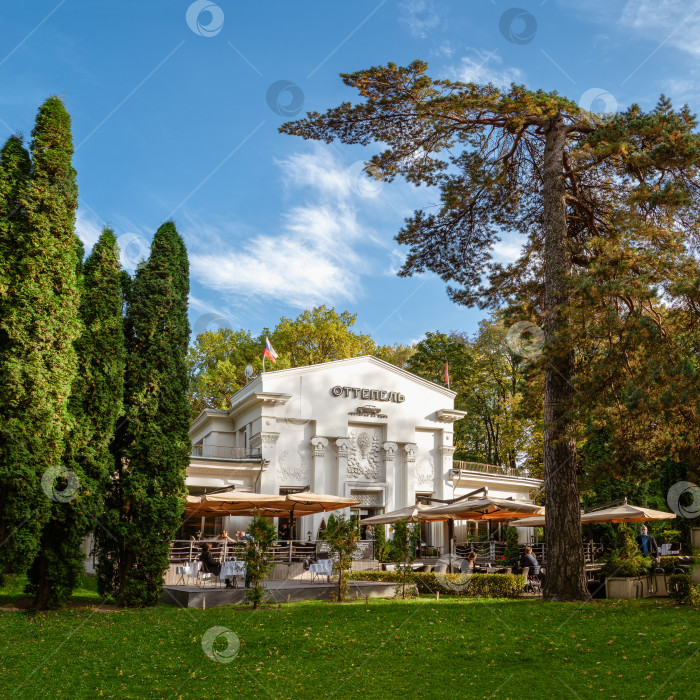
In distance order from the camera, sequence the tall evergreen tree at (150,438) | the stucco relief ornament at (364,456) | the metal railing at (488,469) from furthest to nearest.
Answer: the metal railing at (488,469)
the stucco relief ornament at (364,456)
the tall evergreen tree at (150,438)

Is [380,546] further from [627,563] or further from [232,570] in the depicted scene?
[627,563]

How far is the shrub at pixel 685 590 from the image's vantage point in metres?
13.0

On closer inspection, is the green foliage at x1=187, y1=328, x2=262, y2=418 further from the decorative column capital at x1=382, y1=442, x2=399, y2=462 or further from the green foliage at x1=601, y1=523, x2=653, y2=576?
the green foliage at x1=601, y1=523, x2=653, y2=576

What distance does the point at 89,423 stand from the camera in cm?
1470

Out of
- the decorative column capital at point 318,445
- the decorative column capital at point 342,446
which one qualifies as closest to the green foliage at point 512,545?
the decorative column capital at point 342,446

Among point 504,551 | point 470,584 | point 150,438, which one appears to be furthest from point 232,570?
point 504,551

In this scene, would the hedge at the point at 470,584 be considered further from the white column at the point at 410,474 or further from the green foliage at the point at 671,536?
the white column at the point at 410,474

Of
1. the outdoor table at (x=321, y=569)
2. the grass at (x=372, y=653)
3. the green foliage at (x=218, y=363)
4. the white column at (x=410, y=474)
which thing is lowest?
the grass at (x=372, y=653)

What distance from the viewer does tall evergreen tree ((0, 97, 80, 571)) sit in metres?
13.0

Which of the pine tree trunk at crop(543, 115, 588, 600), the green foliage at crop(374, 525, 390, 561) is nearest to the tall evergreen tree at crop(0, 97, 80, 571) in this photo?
the pine tree trunk at crop(543, 115, 588, 600)

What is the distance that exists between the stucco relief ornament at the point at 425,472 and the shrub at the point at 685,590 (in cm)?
2492

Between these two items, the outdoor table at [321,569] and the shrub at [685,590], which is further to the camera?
the outdoor table at [321,569]

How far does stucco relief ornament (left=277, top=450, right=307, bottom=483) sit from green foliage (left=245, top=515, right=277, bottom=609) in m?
20.3

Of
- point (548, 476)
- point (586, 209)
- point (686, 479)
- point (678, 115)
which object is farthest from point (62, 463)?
point (686, 479)
